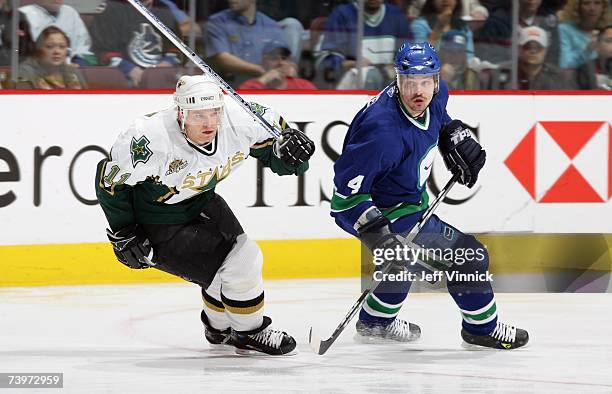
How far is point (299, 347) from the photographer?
512 centimetres

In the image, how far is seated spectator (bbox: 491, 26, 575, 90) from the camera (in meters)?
6.94

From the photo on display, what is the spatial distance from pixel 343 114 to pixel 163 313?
142 centimetres

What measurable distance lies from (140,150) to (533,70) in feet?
9.54

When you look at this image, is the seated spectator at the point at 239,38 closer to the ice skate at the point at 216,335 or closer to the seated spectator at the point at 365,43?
the seated spectator at the point at 365,43

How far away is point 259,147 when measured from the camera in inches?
193

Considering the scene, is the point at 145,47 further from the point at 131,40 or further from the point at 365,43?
the point at 365,43

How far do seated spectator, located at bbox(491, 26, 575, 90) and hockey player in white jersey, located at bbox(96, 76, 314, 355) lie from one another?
2300 millimetres

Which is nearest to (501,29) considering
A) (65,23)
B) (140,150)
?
(65,23)

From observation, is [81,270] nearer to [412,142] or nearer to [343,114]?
[343,114]

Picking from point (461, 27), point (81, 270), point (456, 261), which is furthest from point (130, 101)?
point (456, 261)

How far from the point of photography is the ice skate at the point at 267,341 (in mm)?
4926

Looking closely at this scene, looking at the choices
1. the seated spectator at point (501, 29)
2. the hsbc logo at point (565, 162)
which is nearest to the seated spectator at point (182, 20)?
the seated spectator at point (501, 29)

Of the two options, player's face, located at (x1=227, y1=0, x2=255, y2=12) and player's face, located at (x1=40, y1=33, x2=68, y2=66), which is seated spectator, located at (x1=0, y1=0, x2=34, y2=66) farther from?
player's face, located at (x1=227, y1=0, x2=255, y2=12)

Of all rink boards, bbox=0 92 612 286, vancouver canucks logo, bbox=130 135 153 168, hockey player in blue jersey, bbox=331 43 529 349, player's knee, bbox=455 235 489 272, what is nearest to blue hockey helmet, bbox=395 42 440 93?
hockey player in blue jersey, bbox=331 43 529 349
